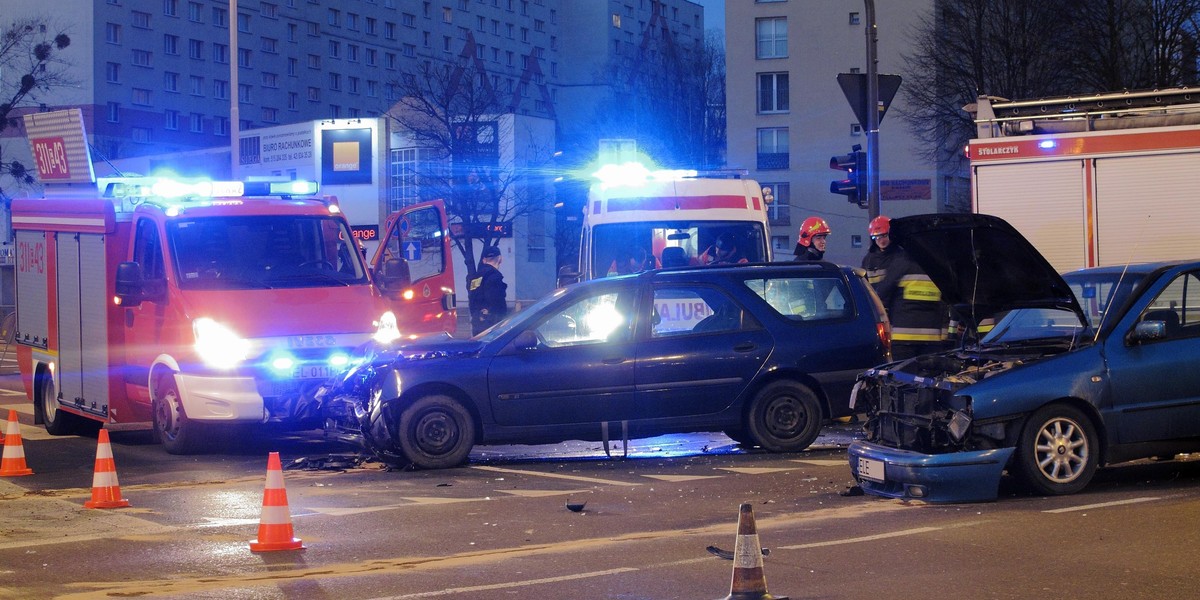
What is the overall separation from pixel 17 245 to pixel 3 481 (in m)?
5.95

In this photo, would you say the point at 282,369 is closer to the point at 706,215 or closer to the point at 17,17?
the point at 706,215

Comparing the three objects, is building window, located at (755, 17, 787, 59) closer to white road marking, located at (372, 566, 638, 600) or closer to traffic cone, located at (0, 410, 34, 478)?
traffic cone, located at (0, 410, 34, 478)

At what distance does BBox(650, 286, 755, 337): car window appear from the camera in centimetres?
1239

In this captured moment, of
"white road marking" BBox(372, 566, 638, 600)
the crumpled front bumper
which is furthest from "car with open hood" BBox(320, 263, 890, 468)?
"white road marking" BBox(372, 566, 638, 600)

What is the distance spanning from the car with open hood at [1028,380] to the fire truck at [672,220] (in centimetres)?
648

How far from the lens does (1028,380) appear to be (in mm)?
9258

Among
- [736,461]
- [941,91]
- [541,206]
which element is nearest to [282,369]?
[736,461]

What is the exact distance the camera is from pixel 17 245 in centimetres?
1720

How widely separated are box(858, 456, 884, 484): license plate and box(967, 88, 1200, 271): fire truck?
250 inches

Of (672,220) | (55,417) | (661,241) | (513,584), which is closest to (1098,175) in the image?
(672,220)

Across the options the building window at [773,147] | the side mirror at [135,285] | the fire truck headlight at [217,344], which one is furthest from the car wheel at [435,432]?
the building window at [773,147]

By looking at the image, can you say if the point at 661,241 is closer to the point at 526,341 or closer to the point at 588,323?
the point at 588,323

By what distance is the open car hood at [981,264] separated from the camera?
9742 mm

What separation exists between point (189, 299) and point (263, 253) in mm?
959
